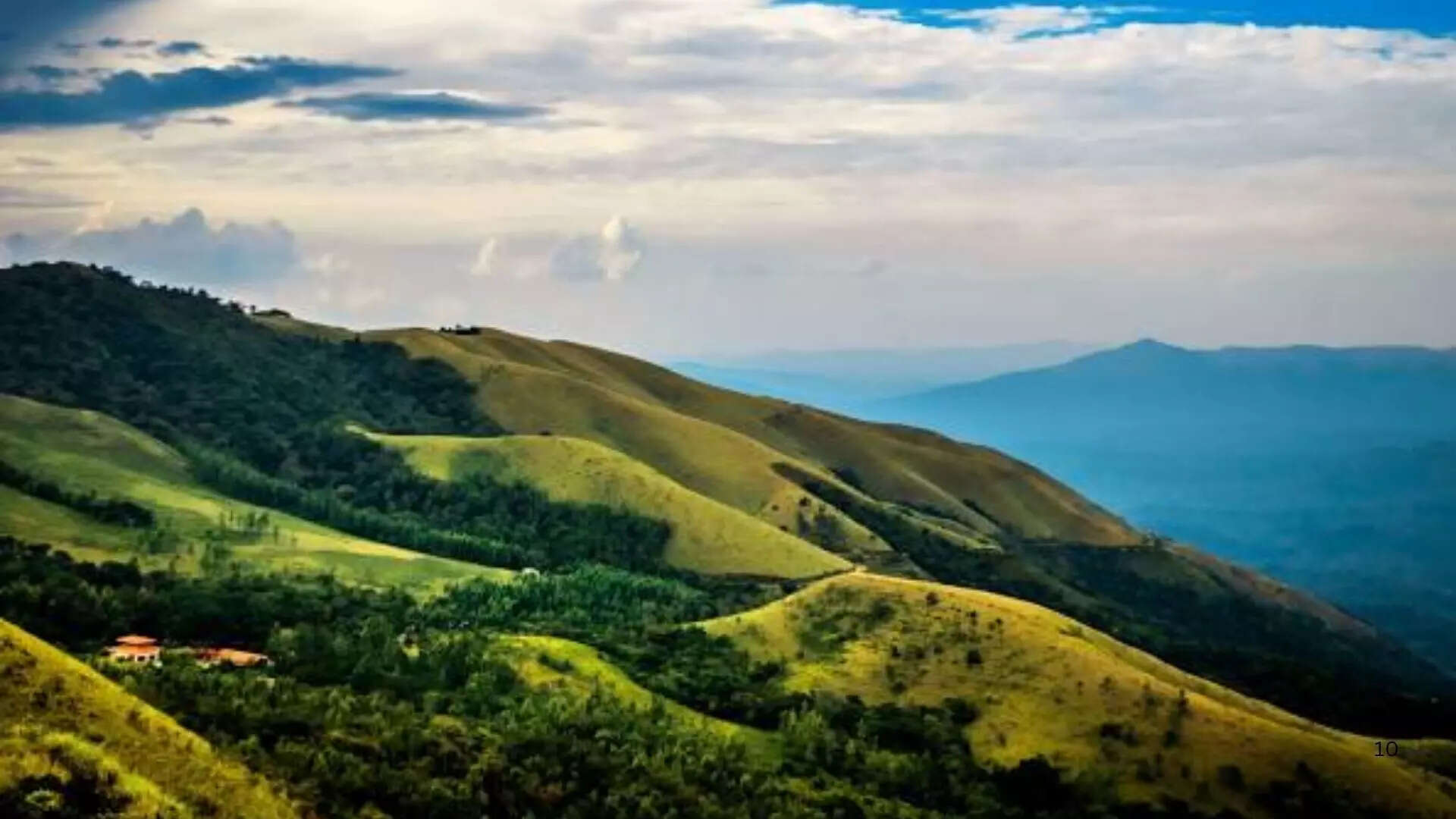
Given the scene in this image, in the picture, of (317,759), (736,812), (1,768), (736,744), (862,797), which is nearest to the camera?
(1,768)

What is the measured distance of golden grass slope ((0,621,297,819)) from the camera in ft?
366

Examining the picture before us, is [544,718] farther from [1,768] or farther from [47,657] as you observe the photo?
[1,768]

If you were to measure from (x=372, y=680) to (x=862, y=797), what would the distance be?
62757 millimetres

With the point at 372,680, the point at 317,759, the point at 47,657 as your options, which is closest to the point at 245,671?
the point at 372,680

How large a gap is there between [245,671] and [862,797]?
77.5m

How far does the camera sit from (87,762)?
112750 mm

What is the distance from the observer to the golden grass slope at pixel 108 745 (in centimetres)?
11169

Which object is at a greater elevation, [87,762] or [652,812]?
[87,762]

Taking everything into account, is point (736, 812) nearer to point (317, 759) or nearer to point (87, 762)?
point (317, 759)

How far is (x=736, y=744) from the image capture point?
198 metres

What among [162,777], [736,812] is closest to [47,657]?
[162,777]

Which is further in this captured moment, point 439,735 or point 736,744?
point 736,744

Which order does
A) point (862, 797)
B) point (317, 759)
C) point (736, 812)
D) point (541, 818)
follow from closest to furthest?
point (317, 759) → point (541, 818) → point (736, 812) → point (862, 797)

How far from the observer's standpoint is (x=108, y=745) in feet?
400
